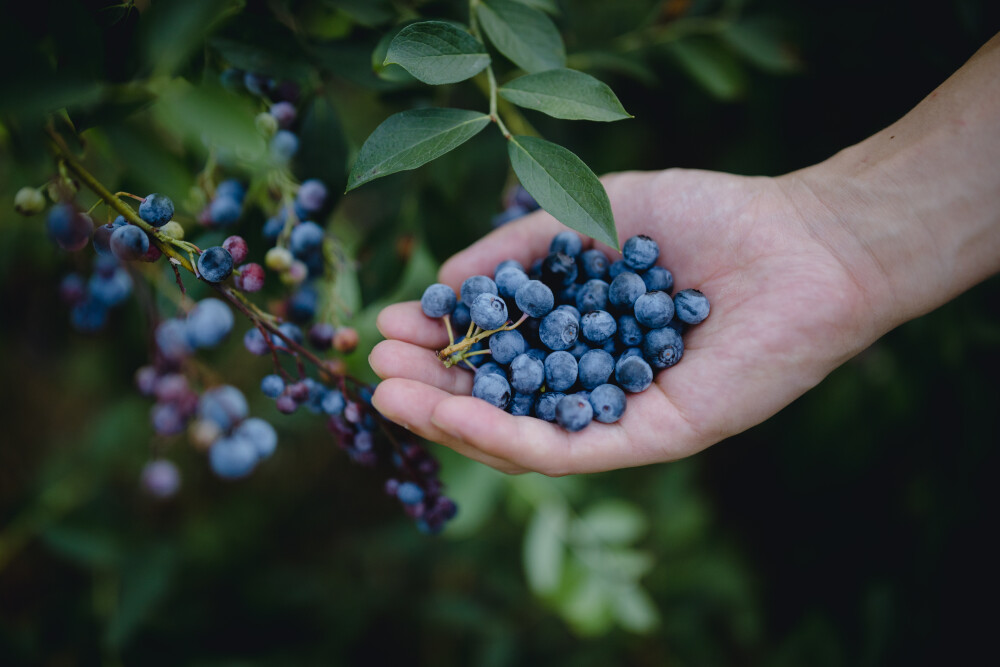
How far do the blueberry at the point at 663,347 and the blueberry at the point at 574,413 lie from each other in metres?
0.21

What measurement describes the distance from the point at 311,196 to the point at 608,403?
0.72 m

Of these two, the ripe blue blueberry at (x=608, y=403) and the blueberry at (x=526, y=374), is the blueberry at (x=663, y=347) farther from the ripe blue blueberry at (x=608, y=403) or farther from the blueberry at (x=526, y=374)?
the blueberry at (x=526, y=374)

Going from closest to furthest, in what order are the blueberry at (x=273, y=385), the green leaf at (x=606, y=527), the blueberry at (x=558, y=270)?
1. the blueberry at (x=273, y=385)
2. the blueberry at (x=558, y=270)
3. the green leaf at (x=606, y=527)

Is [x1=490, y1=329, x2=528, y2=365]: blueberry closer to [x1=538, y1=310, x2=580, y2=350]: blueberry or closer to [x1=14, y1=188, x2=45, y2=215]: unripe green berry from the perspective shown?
[x1=538, y1=310, x2=580, y2=350]: blueberry

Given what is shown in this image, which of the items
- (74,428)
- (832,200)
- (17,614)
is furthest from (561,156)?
(74,428)

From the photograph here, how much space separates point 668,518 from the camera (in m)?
2.30

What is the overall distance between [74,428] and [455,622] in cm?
206

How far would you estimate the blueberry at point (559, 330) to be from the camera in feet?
4.00

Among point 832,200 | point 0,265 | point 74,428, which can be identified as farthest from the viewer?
point 74,428

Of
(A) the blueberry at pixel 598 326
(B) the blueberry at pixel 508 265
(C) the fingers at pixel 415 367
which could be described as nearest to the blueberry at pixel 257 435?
(C) the fingers at pixel 415 367

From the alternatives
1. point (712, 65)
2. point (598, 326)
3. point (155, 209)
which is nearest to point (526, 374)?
point (598, 326)

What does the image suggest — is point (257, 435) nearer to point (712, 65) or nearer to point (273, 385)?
point (273, 385)

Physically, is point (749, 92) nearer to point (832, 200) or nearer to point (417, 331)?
point (832, 200)

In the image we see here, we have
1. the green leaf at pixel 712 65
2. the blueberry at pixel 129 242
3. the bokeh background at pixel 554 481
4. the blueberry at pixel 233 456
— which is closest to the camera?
the blueberry at pixel 129 242
